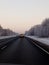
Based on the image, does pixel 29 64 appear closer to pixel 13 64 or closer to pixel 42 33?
pixel 13 64

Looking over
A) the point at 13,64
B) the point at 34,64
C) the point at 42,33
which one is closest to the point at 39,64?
the point at 34,64

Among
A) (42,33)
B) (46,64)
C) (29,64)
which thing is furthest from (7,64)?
(42,33)

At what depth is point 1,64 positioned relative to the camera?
10.1m

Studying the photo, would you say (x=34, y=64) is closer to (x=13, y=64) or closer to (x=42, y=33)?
(x=13, y=64)

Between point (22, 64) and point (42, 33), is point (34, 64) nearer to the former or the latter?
point (22, 64)

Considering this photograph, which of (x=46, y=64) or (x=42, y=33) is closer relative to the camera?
(x=46, y=64)

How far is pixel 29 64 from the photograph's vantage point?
10.5 m

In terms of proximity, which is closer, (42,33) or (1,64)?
(1,64)

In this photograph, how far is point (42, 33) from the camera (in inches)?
5846

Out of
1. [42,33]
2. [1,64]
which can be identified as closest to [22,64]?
[1,64]

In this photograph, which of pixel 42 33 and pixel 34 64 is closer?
pixel 34 64

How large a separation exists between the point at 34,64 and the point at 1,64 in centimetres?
157

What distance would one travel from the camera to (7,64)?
10.2m

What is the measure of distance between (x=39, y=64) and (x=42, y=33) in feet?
454
